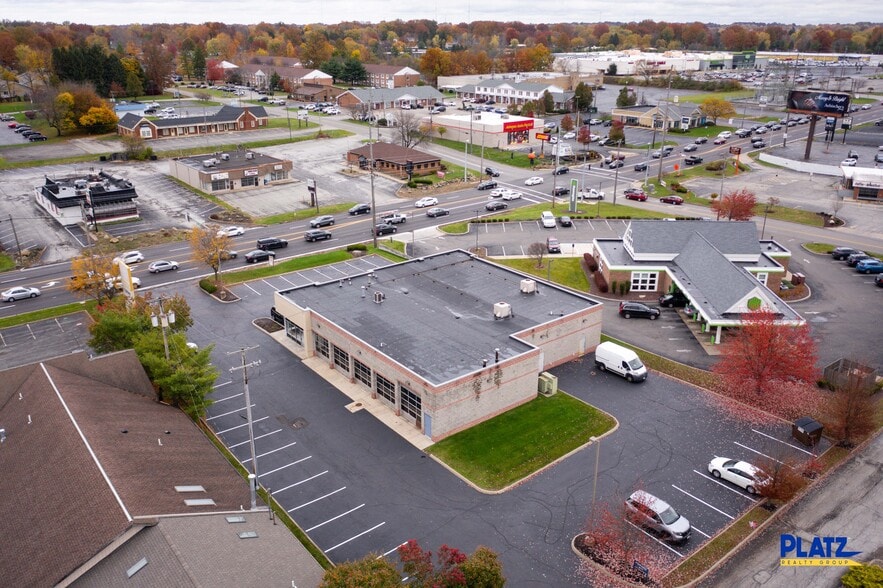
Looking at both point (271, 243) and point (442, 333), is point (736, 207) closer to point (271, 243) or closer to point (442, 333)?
point (442, 333)

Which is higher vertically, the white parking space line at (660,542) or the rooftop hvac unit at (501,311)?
the rooftop hvac unit at (501,311)

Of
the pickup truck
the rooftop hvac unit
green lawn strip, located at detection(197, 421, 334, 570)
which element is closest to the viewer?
green lawn strip, located at detection(197, 421, 334, 570)

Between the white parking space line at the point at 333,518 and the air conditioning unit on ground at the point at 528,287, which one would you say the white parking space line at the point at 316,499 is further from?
the air conditioning unit on ground at the point at 528,287

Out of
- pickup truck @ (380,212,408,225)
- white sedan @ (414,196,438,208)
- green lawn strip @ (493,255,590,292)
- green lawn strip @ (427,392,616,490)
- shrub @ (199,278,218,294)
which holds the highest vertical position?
white sedan @ (414,196,438,208)

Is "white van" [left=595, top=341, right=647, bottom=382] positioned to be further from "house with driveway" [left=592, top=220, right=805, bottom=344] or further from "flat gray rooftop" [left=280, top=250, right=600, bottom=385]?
"house with driveway" [left=592, top=220, right=805, bottom=344]

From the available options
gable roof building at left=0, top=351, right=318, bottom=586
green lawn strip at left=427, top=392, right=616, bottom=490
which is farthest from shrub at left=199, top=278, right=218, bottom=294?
green lawn strip at left=427, top=392, right=616, bottom=490

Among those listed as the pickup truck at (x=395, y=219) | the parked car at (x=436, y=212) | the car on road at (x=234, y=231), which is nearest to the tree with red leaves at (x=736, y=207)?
the parked car at (x=436, y=212)

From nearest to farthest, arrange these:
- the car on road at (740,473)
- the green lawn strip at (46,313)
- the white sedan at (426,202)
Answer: the car on road at (740,473)
the green lawn strip at (46,313)
the white sedan at (426,202)
